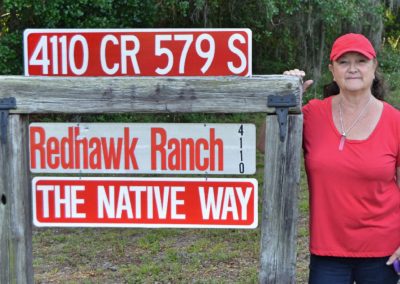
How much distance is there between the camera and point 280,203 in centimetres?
310

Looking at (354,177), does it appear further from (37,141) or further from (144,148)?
(37,141)

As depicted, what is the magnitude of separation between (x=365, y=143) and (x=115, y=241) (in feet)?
12.9

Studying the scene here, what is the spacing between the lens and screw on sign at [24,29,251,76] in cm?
→ 310

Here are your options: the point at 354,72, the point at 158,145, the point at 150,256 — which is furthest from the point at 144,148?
the point at 150,256

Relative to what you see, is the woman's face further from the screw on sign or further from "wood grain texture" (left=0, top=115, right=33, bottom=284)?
"wood grain texture" (left=0, top=115, right=33, bottom=284)

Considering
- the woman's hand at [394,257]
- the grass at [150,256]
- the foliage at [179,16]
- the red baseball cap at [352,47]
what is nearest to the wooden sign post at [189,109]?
the red baseball cap at [352,47]

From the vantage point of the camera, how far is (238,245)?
610 centimetres

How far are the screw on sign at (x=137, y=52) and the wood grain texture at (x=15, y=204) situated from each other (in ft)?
1.10

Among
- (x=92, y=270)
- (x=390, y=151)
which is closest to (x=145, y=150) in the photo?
(x=390, y=151)

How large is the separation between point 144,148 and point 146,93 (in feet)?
0.94

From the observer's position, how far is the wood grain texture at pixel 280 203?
3057mm

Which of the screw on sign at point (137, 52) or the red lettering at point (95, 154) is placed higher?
the screw on sign at point (137, 52)

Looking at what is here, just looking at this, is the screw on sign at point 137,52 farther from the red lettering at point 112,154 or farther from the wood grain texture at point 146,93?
the red lettering at point 112,154

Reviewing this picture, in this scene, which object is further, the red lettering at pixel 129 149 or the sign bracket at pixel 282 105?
the red lettering at pixel 129 149
